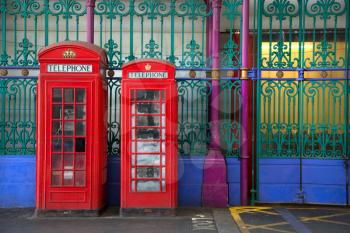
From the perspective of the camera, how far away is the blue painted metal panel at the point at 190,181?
8617 millimetres

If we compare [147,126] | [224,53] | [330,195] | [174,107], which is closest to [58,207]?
[147,126]

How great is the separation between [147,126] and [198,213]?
1671mm

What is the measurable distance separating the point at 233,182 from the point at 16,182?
3704 millimetres

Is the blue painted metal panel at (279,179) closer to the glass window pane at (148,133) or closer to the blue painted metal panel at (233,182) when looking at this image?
the blue painted metal panel at (233,182)

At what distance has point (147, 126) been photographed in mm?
7762

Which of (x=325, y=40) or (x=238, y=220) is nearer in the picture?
(x=238, y=220)

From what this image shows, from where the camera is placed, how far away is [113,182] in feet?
28.4

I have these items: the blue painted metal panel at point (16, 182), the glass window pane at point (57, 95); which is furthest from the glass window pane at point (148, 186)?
the blue painted metal panel at point (16, 182)

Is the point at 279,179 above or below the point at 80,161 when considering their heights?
below

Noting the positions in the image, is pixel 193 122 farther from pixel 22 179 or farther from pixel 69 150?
pixel 22 179

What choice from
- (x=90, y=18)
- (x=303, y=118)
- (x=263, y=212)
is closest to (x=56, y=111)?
(x=90, y=18)

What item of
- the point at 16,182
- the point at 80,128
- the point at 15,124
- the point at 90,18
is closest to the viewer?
the point at 80,128

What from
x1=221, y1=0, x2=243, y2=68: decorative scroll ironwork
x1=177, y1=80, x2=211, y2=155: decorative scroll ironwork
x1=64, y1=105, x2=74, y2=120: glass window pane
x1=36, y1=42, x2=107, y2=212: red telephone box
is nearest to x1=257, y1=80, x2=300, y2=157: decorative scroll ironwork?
x1=221, y1=0, x2=243, y2=68: decorative scroll ironwork

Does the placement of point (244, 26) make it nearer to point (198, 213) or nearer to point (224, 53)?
point (224, 53)
